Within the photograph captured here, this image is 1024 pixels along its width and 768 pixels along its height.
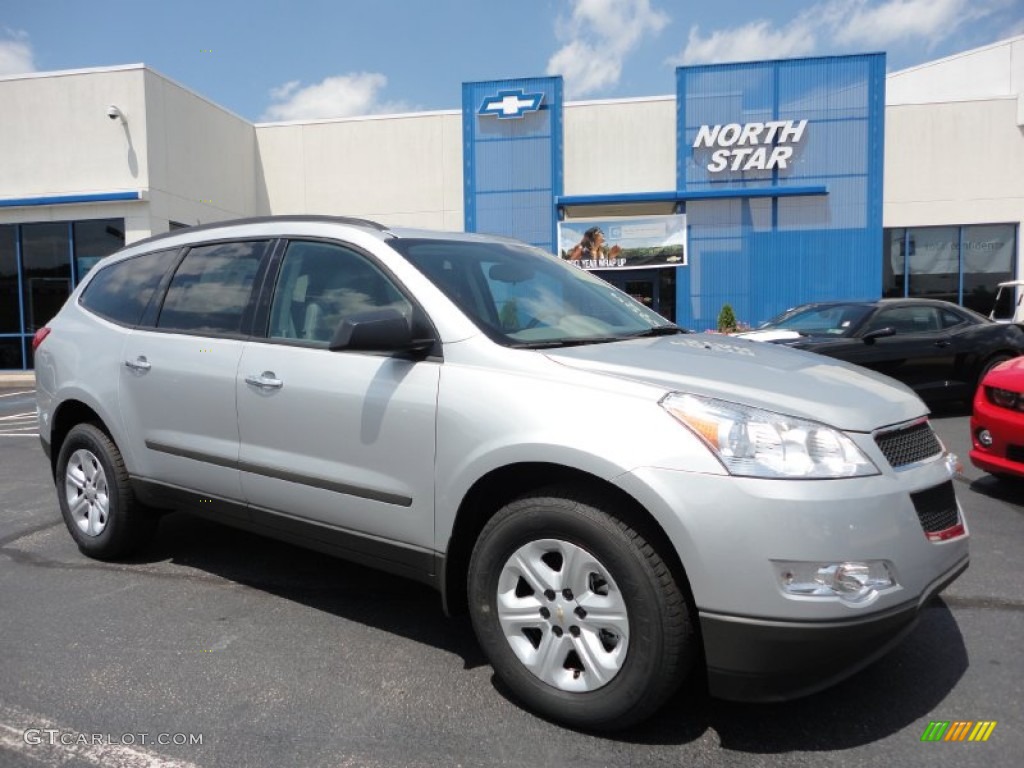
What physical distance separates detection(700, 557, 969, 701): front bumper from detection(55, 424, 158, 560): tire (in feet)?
10.7

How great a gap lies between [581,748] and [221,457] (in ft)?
6.86

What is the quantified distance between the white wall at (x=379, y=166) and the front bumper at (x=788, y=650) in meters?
18.4

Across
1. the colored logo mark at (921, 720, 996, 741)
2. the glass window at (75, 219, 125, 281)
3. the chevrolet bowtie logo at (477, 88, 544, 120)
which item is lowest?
the colored logo mark at (921, 720, 996, 741)

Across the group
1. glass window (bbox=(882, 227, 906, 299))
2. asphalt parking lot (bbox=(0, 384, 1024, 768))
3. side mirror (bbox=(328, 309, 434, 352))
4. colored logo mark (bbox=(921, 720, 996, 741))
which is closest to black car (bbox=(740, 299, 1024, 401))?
asphalt parking lot (bbox=(0, 384, 1024, 768))

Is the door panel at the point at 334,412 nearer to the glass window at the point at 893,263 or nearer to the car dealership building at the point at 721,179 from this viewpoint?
the car dealership building at the point at 721,179

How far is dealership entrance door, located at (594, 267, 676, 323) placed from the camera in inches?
782

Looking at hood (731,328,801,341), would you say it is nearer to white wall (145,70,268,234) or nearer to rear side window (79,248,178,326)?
rear side window (79,248,178,326)

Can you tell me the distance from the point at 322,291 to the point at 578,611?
1.80 m

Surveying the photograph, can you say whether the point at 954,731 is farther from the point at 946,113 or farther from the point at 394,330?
the point at 946,113

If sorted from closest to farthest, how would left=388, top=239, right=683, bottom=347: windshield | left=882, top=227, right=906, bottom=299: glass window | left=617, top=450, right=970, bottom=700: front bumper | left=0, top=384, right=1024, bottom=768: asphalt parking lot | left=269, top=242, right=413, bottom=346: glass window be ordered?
left=617, top=450, right=970, bottom=700: front bumper → left=0, top=384, right=1024, bottom=768: asphalt parking lot → left=388, top=239, right=683, bottom=347: windshield → left=269, top=242, right=413, bottom=346: glass window → left=882, top=227, right=906, bottom=299: glass window

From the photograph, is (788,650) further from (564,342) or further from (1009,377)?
(1009,377)

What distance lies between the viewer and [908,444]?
2590 mm

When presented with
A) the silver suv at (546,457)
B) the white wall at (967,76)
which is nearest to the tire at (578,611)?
the silver suv at (546,457)

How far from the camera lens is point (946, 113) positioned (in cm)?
1923
